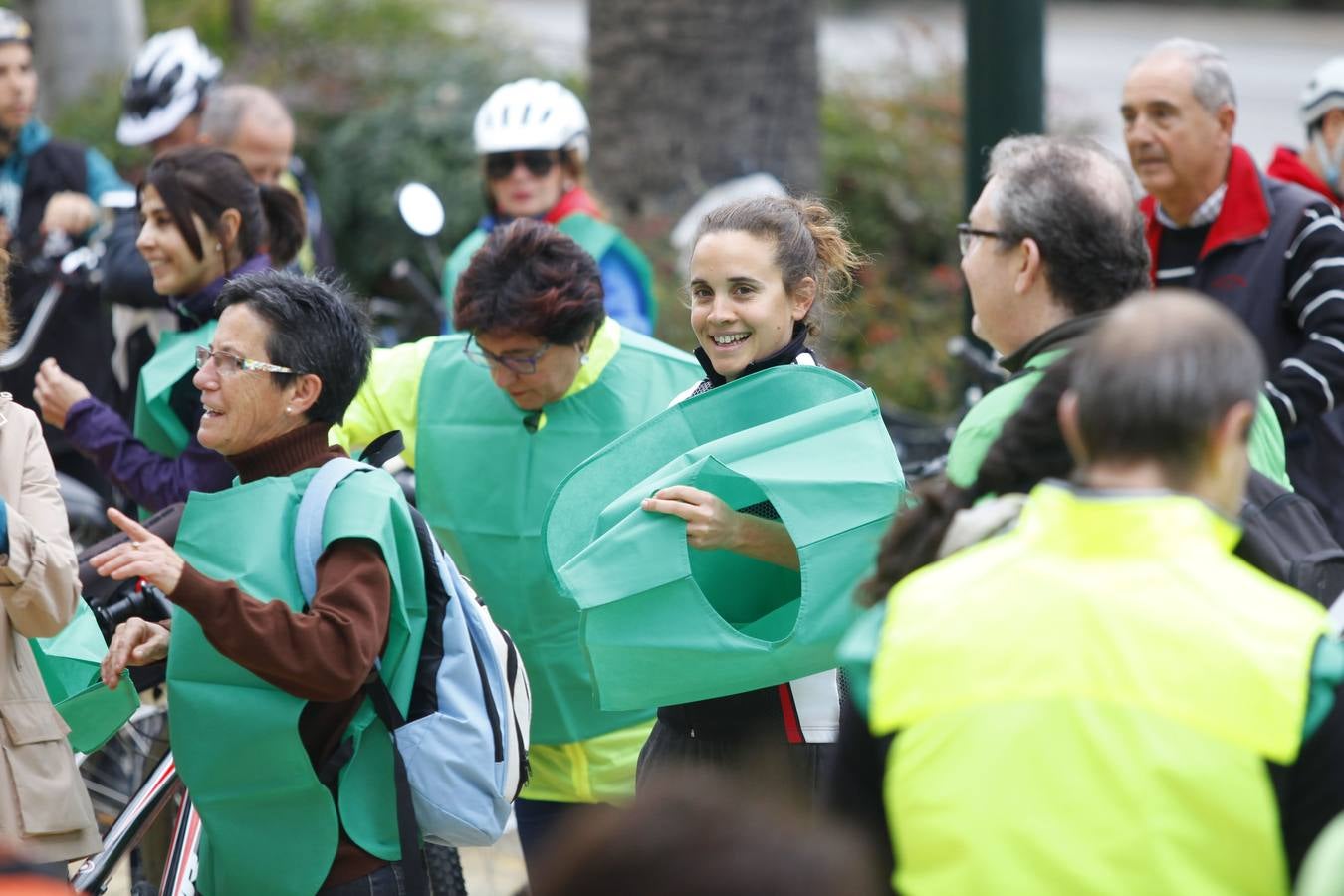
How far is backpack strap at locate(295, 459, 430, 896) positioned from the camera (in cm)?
326

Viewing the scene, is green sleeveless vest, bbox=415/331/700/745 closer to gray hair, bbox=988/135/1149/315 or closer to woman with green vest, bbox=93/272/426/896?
woman with green vest, bbox=93/272/426/896

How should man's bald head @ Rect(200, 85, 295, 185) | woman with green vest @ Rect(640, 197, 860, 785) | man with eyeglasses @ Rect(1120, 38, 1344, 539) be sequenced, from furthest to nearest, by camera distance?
man's bald head @ Rect(200, 85, 295, 185)
man with eyeglasses @ Rect(1120, 38, 1344, 539)
woman with green vest @ Rect(640, 197, 860, 785)

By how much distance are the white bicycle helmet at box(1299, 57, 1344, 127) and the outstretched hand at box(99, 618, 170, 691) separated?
15.3 ft

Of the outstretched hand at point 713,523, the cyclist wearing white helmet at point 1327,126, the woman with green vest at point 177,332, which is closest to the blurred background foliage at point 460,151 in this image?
the cyclist wearing white helmet at point 1327,126

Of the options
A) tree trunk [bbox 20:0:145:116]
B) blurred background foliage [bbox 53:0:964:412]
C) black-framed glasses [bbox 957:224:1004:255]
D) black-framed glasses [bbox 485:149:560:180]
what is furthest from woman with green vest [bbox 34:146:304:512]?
tree trunk [bbox 20:0:145:116]

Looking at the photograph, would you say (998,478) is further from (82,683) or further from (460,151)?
(460,151)

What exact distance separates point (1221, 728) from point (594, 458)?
183cm

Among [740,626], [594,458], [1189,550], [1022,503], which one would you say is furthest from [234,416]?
[1189,550]

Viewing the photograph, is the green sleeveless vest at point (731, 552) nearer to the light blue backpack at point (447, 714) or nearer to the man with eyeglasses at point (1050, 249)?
the light blue backpack at point (447, 714)

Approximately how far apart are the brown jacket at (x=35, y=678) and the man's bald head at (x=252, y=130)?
107 inches

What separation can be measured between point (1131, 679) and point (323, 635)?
63.4 inches

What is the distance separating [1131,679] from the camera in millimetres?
1982

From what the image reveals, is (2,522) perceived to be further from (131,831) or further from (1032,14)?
(1032,14)

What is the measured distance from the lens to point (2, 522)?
3.21 meters
